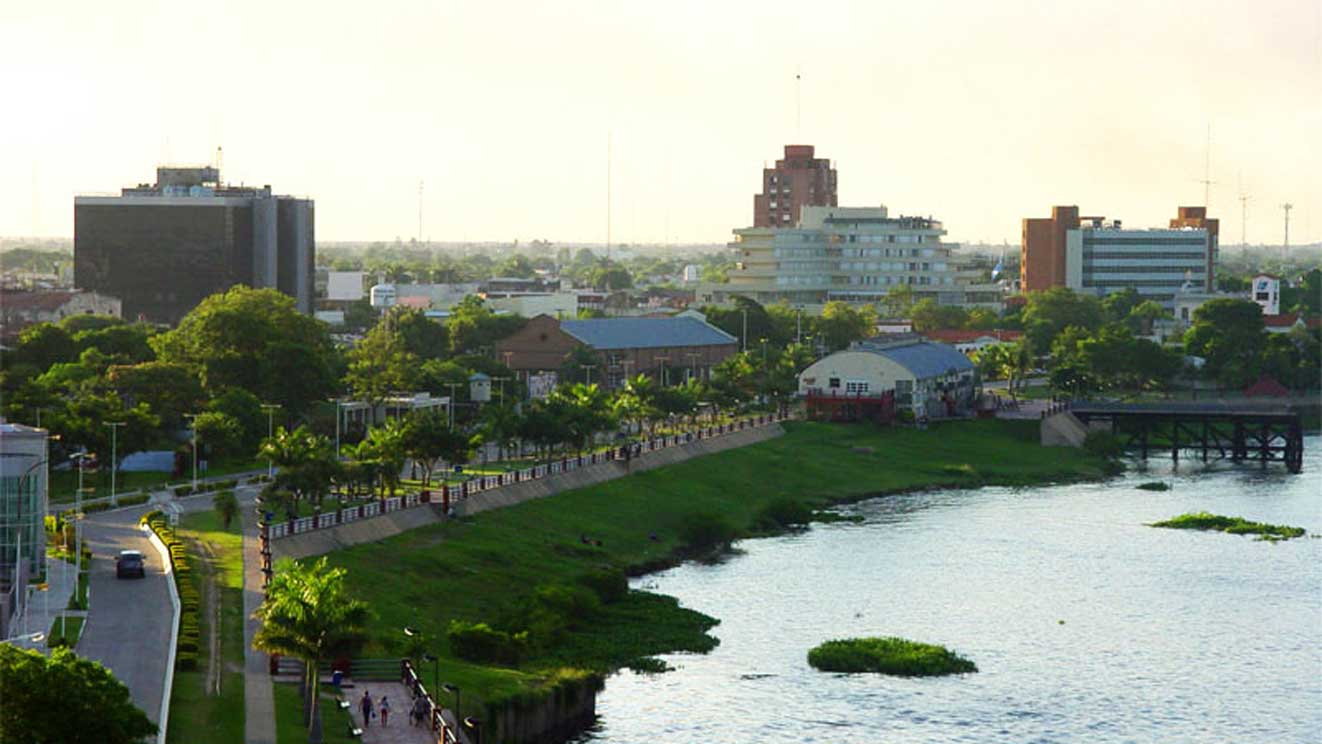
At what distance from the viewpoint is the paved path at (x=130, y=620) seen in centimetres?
6612

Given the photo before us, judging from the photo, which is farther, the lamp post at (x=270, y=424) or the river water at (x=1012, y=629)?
the lamp post at (x=270, y=424)

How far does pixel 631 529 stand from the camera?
116812mm

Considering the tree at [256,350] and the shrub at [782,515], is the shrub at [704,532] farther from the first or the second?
the tree at [256,350]

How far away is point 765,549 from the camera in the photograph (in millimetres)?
115375

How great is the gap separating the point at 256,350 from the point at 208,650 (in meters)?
71.1

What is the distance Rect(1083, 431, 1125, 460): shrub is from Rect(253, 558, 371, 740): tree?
108400 millimetres

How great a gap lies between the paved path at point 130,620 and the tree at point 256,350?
42770 mm

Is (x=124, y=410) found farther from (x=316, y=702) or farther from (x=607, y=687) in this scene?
(x=316, y=702)

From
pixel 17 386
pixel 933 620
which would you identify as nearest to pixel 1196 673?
pixel 933 620

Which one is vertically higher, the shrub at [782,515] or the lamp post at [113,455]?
the lamp post at [113,455]

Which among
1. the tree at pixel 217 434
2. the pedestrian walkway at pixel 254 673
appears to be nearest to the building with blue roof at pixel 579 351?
the tree at pixel 217 434

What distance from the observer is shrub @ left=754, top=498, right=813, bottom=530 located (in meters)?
125

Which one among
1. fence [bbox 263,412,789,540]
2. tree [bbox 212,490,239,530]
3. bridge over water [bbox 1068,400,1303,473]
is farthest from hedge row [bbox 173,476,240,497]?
bridge over water [bbox 1068,400,1303,473]

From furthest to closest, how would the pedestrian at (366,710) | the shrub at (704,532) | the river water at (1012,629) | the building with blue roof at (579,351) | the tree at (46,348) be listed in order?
the building with blue roof at (579,351), the tree at (46,348), the shrub at (704,532), the river water at (1012,629), the pedestrian at (366,710)
